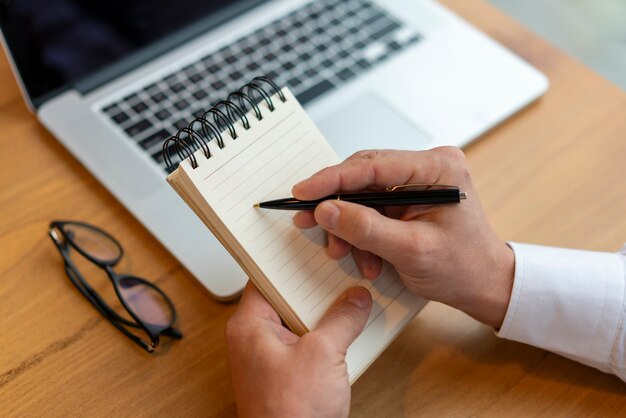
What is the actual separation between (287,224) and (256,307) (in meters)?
0.09

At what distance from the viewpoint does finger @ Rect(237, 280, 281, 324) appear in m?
0.63

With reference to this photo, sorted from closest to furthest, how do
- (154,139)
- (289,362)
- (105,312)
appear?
(289,362) → (105,312) → (154,139)

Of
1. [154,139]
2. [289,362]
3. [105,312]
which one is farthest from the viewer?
[154,139]

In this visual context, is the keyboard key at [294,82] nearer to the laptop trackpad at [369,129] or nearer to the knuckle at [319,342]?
the laptop trackpad at [369,129]

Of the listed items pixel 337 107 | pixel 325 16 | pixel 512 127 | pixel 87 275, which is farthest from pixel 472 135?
pixel 87 275

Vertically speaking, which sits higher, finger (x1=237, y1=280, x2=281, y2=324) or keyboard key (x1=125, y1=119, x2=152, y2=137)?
finger (x1=237, y1=280, x2=281, y2=324)

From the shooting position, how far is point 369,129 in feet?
2.92

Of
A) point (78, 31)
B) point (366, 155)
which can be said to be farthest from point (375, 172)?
point (78, 31)

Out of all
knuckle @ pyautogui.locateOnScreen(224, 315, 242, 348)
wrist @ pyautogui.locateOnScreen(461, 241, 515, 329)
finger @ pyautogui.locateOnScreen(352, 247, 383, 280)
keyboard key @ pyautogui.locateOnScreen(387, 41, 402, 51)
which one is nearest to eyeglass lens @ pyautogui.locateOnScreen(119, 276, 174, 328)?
knuckle @ pyautogui.locateOnScreen(224, 315, 242, 348)

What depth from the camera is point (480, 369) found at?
0.70 meters

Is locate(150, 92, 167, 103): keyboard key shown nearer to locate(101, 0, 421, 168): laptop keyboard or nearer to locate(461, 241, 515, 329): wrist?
locate(101, 0, 421, 168): laptop keyboard

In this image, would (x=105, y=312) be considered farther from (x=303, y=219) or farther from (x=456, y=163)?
(x=456, y=163)

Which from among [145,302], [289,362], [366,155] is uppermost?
[366,155]

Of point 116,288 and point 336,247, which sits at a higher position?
point 336,247
